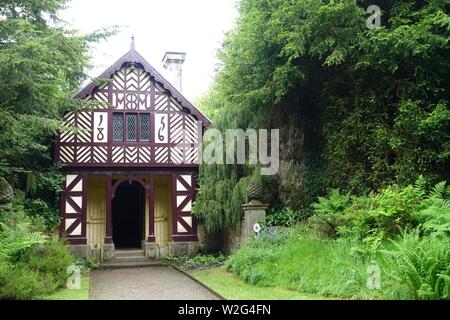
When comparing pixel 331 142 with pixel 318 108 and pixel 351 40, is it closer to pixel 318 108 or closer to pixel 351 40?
pixel 318 108

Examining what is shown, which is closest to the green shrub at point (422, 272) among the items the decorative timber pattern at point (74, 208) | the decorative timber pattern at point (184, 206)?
the decorative timber pattern at point (184, 206)

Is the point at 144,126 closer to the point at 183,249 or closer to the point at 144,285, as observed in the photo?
the point at 183,249

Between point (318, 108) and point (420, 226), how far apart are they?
4.99 meters

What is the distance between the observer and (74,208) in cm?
1498

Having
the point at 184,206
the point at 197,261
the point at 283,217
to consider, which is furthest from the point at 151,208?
the point at 283,217

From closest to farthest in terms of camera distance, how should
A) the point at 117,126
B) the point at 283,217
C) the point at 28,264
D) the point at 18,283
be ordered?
the point at 18,283 < the point at 28,264 < the point at 283,217 < the point at 117,126

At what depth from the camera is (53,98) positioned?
12.2 metres

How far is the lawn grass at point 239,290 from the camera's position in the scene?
7609mm

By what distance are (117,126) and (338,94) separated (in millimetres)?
7566

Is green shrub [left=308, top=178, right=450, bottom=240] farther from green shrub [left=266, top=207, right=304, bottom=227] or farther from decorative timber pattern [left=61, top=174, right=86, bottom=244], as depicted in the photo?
decorative timber pattern [left=61, top=174, right=86, bottom=244]

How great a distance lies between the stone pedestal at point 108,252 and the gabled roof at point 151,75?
491 cm

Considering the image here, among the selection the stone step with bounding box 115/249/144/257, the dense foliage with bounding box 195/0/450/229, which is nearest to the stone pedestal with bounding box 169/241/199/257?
the stone step with bounding box 115/249/144/257

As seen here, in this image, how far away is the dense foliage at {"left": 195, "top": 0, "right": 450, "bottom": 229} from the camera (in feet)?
31.2
